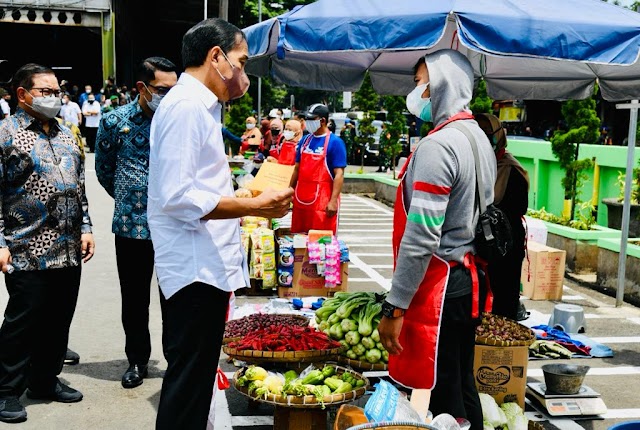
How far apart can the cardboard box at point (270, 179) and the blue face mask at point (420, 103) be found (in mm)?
855

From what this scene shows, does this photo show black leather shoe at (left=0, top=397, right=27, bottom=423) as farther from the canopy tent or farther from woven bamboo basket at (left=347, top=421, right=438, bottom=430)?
the canopy tent

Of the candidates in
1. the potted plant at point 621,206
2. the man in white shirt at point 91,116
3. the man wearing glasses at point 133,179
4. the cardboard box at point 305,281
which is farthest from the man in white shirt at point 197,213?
the man in white shirt at point 91,116

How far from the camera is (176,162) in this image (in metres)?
2.74

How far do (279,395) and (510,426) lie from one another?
1.39 meters

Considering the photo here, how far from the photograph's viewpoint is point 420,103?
352 cm

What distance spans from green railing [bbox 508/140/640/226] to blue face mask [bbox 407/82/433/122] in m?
8.69

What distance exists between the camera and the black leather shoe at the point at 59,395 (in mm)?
4828

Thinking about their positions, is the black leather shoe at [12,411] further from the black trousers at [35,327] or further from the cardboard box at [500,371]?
the cardboard box at [500,371]

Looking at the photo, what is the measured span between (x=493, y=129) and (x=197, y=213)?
11.1ft

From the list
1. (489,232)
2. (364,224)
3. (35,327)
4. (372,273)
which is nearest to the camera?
(489,232)

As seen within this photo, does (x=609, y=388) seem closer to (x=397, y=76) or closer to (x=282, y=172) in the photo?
(x=282, y=172)

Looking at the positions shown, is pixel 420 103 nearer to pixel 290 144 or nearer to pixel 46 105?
pixel 46 105

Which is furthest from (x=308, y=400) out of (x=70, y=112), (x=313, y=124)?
(x=70, y=112)

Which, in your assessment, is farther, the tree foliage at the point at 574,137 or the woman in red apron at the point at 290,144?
the tree foliage at the point at 574,137
